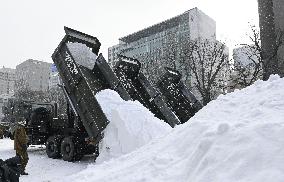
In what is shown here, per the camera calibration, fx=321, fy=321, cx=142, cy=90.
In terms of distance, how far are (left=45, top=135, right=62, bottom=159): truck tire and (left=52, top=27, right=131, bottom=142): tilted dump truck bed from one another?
194 centimetres

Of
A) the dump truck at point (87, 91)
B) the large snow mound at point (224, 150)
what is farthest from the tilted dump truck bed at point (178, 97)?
the large snow mound at point (224, 150)

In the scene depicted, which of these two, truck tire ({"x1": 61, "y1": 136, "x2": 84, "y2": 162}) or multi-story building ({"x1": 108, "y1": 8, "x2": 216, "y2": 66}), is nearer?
truck tire ({"x1": 61, "y1": 136, "x2": 84, "y2": 162})

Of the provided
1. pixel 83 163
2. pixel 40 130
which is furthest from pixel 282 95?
pixel 40 130

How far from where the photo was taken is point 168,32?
224 ft

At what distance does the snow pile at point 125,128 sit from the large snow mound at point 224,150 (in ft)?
9.38

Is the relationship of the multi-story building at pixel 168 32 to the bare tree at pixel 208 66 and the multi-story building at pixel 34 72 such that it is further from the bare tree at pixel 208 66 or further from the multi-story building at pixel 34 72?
the multi-story building at pixel 34 72

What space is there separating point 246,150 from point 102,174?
2607mm

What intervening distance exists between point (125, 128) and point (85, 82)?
7.59 ft

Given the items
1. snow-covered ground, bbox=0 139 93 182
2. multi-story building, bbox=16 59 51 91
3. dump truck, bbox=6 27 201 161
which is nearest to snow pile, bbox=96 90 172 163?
dump truck, bbox=6 27 201 161

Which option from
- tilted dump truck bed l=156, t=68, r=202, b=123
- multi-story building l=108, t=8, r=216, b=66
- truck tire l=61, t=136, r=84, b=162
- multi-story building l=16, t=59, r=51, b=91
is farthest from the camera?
multi-story building l=16, t=59, r=51, b=91

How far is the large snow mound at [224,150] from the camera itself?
3.73 meters

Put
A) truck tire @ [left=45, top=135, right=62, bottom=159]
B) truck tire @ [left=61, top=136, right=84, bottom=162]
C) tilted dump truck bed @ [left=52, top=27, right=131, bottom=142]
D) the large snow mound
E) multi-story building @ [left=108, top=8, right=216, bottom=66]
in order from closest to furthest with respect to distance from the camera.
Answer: the large snow mound < tilted dump truck bed @ [left=52, top=27, right=131, bottom=142] < truck tire @ [left=61, top=136, right=84, bottom=162] < truck tire @ [left=45, top=135, right=62, bottom=159] < multi-story building @ [left=108, top=8, right=216, bottom=66]

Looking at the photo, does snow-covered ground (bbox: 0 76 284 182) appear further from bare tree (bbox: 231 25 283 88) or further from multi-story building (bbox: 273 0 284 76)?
multi-story building (bbox: 273 0 284 76)

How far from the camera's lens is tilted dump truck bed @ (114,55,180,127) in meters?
11.4
